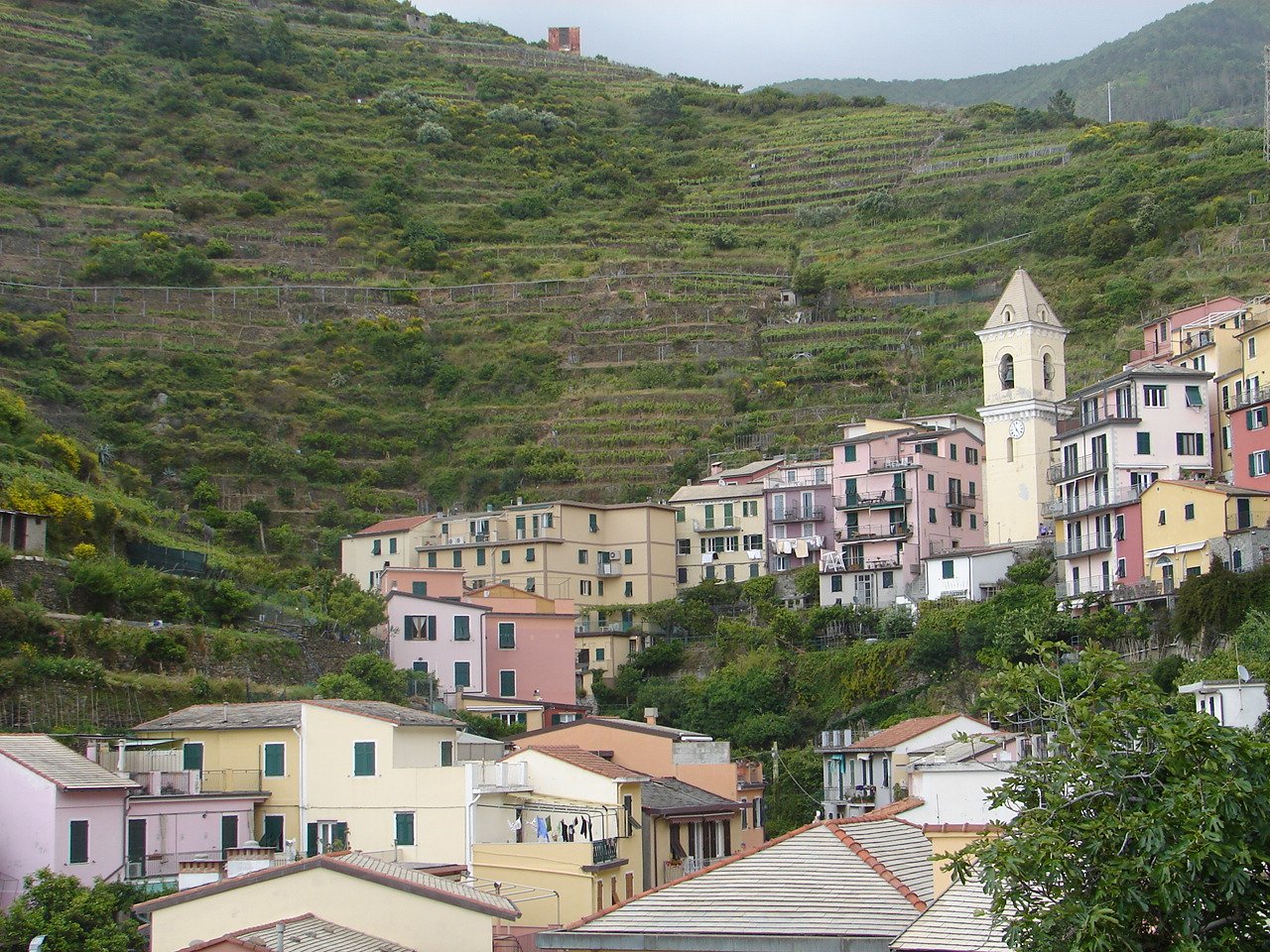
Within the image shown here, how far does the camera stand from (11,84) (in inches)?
5118

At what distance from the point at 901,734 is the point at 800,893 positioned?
31402 millimetres

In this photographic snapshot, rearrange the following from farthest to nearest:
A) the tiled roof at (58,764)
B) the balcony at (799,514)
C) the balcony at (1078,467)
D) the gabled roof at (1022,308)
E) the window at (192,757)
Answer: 1. the balcony at (799,514)
2. the gabled roof at (1022,308)
3. the balcony at (1078,467)
4. the window at (192,757)
5. the tiled roof at (58,764)

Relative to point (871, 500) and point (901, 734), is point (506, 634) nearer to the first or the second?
point (901, 734)

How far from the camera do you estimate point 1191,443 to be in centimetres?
6400

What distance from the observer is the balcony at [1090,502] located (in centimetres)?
6206

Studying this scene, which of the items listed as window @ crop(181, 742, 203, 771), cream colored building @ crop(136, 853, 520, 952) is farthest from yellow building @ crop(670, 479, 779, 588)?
cream colored building @ crop(136, 853, 520, 952)

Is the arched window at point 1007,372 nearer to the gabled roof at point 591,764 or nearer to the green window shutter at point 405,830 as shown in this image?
the gabled roof at point 591,764

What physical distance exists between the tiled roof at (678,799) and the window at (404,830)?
5.18m

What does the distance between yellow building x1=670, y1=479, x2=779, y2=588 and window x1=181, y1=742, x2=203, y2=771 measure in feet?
139

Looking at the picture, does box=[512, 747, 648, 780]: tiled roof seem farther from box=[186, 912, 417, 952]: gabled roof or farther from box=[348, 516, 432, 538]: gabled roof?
box=[348, 516, 432, 538]: gabled roof

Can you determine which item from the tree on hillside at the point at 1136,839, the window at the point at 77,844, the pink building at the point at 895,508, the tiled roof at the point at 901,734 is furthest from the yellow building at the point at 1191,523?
the tree on hillside at the point at 1136,839

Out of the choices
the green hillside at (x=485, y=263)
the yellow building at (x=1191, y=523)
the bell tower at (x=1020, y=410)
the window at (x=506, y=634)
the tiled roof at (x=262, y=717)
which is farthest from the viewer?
the green hillside at (x=485, y=263)

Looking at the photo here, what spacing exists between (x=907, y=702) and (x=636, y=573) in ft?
65.3

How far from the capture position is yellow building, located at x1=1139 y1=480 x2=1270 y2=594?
56.7 m
